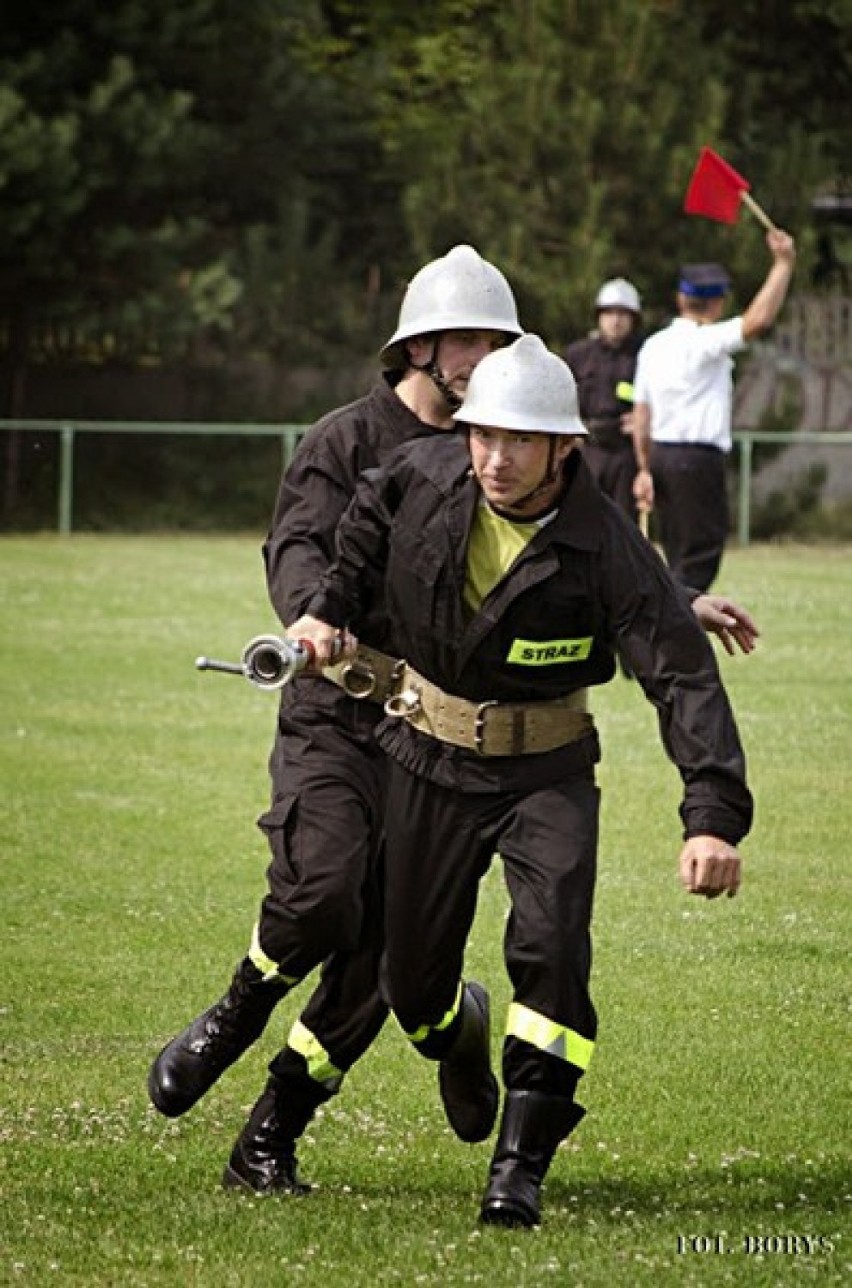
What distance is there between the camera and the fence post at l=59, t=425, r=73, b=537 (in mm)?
31500

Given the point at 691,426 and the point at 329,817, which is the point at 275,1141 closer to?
the point at 329,817

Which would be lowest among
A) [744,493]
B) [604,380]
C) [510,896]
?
[744,493]

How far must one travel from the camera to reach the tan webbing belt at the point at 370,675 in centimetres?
647

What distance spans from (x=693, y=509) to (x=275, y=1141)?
11.1 m

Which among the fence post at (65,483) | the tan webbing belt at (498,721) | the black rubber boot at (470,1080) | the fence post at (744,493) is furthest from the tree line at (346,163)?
the tan webbing belt at (498,721)

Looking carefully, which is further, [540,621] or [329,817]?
[329,817]

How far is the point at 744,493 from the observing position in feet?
103

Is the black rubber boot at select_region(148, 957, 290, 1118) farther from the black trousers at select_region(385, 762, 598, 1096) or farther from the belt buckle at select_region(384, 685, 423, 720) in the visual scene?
the belt buckle at select_region(384, 685, 423, 720)

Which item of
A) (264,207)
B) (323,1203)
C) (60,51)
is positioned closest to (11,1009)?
(323,1203)

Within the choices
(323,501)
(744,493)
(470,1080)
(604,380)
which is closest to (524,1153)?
(470,1080)

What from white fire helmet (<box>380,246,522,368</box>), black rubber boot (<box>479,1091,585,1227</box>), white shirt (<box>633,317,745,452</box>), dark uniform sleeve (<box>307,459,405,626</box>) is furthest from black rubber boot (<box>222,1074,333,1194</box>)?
white shirt (<box>633,317,745,452</box>)

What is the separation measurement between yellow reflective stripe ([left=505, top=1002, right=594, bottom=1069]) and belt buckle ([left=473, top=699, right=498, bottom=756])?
21.8 inches

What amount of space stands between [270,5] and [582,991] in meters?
29.3

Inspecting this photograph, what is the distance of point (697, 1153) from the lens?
6691 mm
